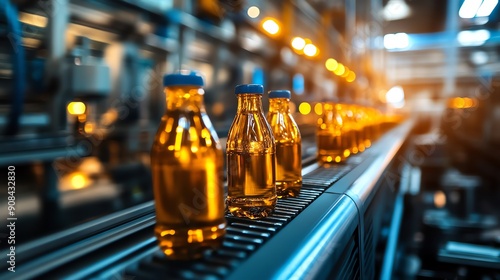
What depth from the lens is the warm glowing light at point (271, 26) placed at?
3.29 meters

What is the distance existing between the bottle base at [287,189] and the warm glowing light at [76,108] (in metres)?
1.82

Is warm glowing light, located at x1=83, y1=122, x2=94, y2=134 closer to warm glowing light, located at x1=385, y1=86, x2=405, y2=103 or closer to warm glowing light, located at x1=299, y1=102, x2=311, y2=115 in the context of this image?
warm glowing light, located at x1=299, y1=102, x2=311, y2=115

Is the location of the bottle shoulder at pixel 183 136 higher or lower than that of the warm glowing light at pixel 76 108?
lower

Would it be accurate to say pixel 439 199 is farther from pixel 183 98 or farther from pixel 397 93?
pixel 397 93

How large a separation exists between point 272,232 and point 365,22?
7826mm

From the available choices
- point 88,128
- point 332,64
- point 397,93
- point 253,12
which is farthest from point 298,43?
point 397,93

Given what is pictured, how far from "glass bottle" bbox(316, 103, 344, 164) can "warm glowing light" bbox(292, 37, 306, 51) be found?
2779mm

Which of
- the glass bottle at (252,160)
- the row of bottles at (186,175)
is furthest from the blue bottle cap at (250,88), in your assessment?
the row of bottles at (186,175)

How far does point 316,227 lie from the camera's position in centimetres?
63

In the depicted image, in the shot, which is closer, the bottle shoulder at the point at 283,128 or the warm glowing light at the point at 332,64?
the bottle shoulder at the point at 283,128

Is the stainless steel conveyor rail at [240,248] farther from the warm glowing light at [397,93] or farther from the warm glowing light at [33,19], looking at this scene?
the warm glowing light at [397,93]

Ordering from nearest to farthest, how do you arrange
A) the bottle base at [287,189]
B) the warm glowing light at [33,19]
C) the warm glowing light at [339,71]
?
the bottle base at [287,189]
the warm glowing light at [33,19]
the warm glowing light at [339,71]

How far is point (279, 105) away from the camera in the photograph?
897 mm

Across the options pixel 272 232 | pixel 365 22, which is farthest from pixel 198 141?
pixel 365 22
